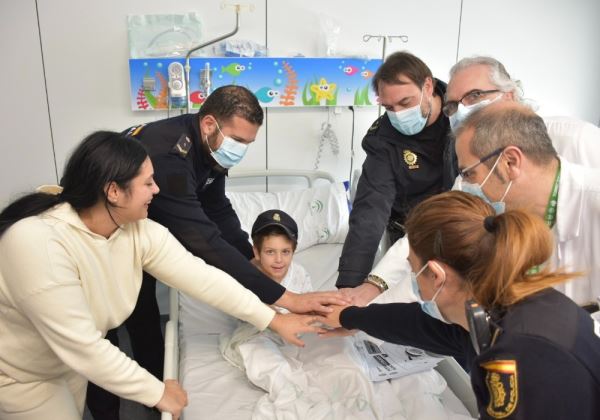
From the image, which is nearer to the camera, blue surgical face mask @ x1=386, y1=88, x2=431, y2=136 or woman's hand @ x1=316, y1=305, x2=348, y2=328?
woman's hand @ x1=316, y1=305, x2=348, y2=328

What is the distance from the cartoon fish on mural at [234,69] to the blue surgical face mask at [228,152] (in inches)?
54.7

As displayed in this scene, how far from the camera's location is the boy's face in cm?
240

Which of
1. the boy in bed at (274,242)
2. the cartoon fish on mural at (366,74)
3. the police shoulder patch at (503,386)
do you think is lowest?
the boy in bed at (274,242)

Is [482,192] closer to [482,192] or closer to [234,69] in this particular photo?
[482,192]

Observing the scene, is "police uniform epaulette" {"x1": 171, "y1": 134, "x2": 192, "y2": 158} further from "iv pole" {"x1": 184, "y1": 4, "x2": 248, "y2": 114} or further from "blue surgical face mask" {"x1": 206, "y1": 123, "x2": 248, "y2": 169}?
"iv pole" {"x1": 184, "y1": 4, "x2": 248, "y2": 114}

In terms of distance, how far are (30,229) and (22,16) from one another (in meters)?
2.38

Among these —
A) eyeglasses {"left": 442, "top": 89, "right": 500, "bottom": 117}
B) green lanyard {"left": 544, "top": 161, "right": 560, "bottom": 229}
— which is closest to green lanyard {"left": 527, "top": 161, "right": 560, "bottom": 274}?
green lanyard {"left": 544, "top": 161, "right": 560, "bottom": 229}

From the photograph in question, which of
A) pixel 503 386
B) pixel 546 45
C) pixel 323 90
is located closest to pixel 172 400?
pixel 503 386

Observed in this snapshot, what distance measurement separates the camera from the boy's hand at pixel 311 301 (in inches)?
78.8

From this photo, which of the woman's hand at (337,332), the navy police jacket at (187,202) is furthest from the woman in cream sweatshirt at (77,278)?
the woman's hand at (337,332)

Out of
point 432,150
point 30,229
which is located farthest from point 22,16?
point 432,150

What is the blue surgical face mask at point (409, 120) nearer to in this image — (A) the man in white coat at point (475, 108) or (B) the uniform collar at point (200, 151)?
(A) the man in white coat at point (475, 108)

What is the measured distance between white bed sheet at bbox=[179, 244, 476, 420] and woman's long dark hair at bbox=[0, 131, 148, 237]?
2.70 feet

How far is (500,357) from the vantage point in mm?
996
